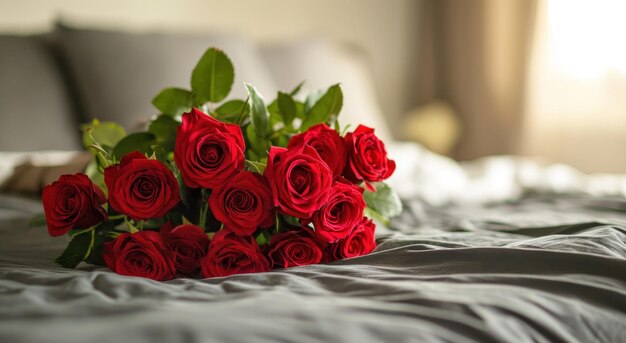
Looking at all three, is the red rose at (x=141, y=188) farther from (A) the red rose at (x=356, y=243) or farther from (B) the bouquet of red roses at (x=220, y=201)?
(A) the red rose at (x=356, y=243)

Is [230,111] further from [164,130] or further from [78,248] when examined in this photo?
[78,248]

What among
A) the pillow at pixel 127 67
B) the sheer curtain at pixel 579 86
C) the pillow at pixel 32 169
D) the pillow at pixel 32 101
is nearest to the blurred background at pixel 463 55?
the sheer curtain at pixel 579 86

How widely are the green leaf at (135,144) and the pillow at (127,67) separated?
93 centimetres

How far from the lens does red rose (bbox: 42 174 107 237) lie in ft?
Result: 2.83

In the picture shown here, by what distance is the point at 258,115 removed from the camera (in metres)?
0.97

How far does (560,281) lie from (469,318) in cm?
16

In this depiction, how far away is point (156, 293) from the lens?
2.37ft

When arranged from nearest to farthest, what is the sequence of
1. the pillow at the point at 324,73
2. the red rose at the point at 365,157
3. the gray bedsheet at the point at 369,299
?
the gray bedsheet at the point at 369,299, the red rose at the point at 365,157, the pillow at the point at 324,73

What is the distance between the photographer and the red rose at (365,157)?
3.07ft

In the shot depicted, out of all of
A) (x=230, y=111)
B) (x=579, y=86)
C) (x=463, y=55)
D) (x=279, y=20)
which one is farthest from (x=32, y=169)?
(x=463, y=55)

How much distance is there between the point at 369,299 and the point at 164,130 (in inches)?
17.6

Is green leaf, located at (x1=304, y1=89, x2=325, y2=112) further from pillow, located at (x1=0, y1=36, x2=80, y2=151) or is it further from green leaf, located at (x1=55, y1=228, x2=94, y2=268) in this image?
pillow, located at (x1=0, y1=36, x2=80, y2=151)

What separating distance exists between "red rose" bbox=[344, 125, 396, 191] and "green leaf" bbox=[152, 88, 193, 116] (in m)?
0.25

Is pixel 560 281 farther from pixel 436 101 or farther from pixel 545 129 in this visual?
pixel 436 101
